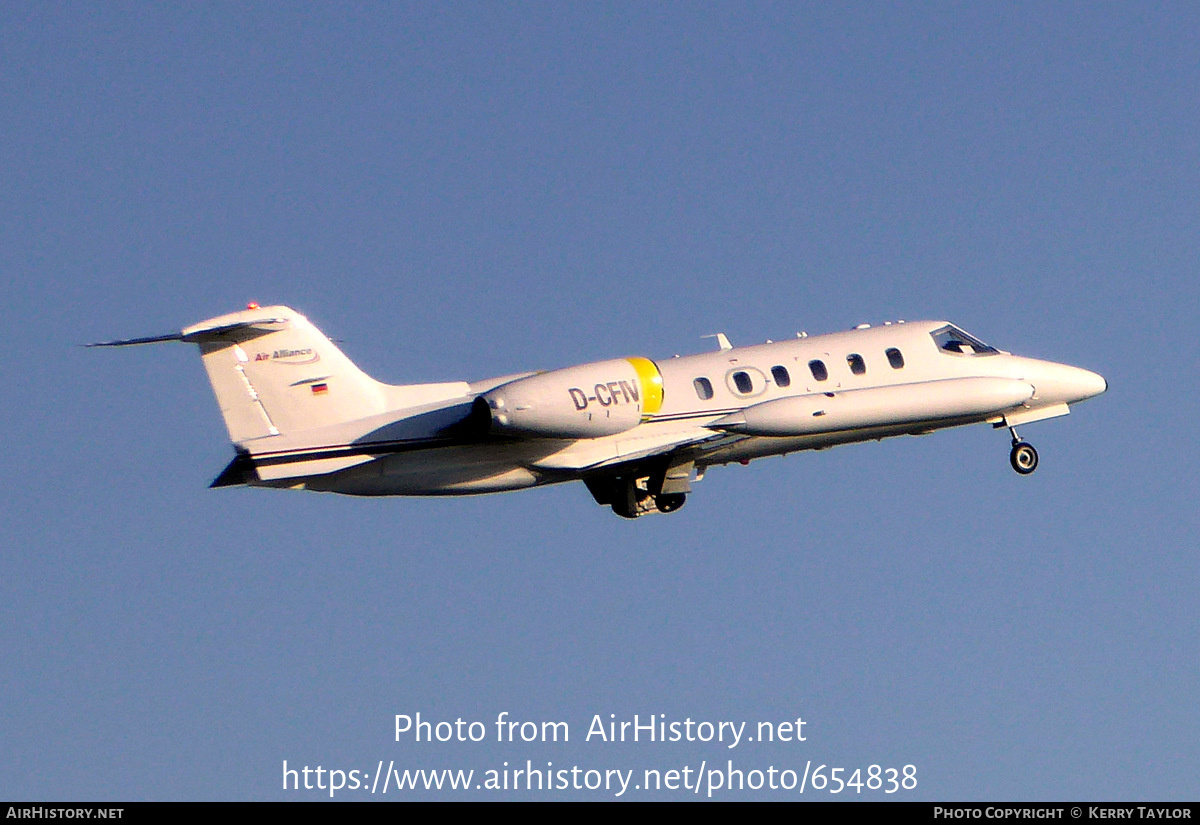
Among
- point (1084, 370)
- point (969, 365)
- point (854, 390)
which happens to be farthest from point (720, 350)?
point (1084, 370)

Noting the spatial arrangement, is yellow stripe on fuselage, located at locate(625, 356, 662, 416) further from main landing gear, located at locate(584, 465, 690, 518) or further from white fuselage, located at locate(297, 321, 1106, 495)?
main landing gear, located at locate(584, 465, 690, 518)

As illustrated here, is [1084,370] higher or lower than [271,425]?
higher

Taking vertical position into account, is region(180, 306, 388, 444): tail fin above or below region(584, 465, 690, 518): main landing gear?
above

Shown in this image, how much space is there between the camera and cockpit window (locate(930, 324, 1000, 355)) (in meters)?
41.0

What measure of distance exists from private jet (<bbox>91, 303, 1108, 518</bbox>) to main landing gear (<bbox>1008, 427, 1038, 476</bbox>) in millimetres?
1562

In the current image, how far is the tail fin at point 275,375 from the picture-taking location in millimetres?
35688

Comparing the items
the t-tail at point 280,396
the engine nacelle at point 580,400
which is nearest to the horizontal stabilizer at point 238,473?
the t-tail at point 280,396

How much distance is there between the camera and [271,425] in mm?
36031

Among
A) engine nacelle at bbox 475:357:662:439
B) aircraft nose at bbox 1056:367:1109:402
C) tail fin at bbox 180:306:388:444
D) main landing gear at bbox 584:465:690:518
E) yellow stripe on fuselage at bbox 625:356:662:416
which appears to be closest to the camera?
engine nacelle at bbox 475:357:662:439

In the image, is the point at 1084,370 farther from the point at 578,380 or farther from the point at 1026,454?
the point at 578,380

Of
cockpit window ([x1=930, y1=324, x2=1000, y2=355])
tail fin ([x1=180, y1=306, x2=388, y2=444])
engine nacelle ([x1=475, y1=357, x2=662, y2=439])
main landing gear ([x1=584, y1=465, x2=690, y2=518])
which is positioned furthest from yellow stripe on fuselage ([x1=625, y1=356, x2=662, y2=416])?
cockpit window ([x1=930, y1=324, x2=1000, y2=355])

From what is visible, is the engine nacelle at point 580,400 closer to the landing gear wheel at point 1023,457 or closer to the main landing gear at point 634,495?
the main landing gear at point 634,495

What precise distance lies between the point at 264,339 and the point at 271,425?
59.3 inches

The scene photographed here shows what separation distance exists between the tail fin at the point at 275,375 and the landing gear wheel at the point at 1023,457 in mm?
13561
